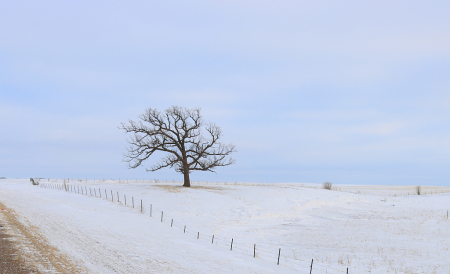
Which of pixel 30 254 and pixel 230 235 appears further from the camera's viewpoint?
pixel 230 235

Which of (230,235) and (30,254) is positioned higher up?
(30,254)

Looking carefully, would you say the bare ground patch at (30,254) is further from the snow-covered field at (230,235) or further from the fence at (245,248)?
the fence at (245,248)

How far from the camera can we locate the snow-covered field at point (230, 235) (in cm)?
1495

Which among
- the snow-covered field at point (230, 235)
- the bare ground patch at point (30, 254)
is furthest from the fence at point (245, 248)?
the bare ground patch at point (30, 254)

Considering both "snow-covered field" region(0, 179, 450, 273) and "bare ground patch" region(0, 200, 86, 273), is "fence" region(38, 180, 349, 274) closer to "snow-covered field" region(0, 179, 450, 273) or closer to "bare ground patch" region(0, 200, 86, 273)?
"snow-covered field" region(0, 179, 450, 273)

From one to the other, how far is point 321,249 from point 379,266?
463 cm

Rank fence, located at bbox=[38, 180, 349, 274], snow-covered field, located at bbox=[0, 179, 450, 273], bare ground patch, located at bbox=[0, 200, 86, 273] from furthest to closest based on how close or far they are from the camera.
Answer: fence, located at bbox=[38, 180, 349, 274], snow-covered field, located at bbox=[0, 179, 450, 273], bare ground patch, located at bbox=[0, 200, 86, 273]

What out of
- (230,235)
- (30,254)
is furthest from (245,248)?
(30,254)

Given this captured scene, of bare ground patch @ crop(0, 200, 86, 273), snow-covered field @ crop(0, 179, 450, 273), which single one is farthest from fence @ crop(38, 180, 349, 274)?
bare ground patch @ crop(0, 200, 86, 273)

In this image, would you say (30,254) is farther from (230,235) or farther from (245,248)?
(230,235)

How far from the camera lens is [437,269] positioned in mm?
15680

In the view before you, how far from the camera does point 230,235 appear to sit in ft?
81.6

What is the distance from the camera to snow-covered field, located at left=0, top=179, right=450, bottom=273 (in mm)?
14945

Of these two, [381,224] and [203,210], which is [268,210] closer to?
[203,210]
